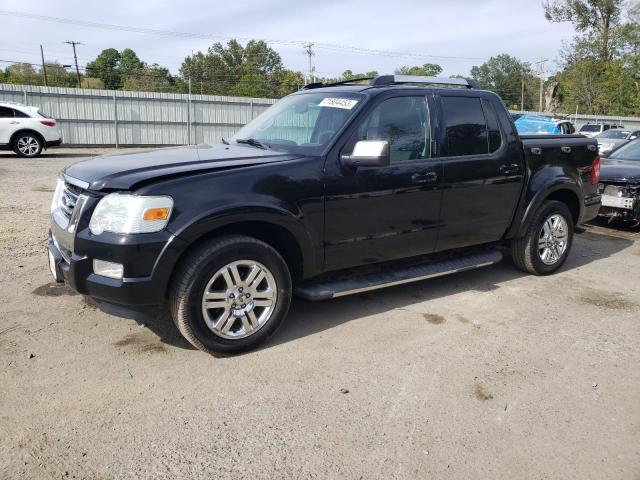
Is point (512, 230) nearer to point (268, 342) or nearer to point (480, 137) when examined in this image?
point (480, 137)

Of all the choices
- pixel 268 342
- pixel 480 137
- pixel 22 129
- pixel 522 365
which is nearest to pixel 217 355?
pixel 268 342

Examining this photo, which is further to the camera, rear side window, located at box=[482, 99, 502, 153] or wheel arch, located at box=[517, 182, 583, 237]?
wheel arch, located at box=[517, 182, 583, 237]

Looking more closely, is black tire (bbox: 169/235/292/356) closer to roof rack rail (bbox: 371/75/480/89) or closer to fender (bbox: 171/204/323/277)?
fender (bbox: 171/204/323/277)

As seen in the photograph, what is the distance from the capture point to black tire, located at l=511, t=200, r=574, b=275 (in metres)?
5.65

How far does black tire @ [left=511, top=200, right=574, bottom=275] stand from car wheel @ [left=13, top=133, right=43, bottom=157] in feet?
49.0

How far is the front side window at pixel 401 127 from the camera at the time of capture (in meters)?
4.40

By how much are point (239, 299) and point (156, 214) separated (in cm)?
81

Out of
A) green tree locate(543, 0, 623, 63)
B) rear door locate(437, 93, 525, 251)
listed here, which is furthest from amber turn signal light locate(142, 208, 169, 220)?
green tree locate(543, 0, 623, 63)

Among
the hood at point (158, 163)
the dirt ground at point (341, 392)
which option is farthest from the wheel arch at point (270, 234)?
the dirt ground at point (341, 392)

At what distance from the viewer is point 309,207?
4020 mm

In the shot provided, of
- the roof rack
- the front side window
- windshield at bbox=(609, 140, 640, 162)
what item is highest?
the roof rack

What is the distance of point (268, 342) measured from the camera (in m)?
4.09

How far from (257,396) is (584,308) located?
3262 mm

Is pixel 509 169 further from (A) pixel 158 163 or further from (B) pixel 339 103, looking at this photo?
(A) pixel 158 163
